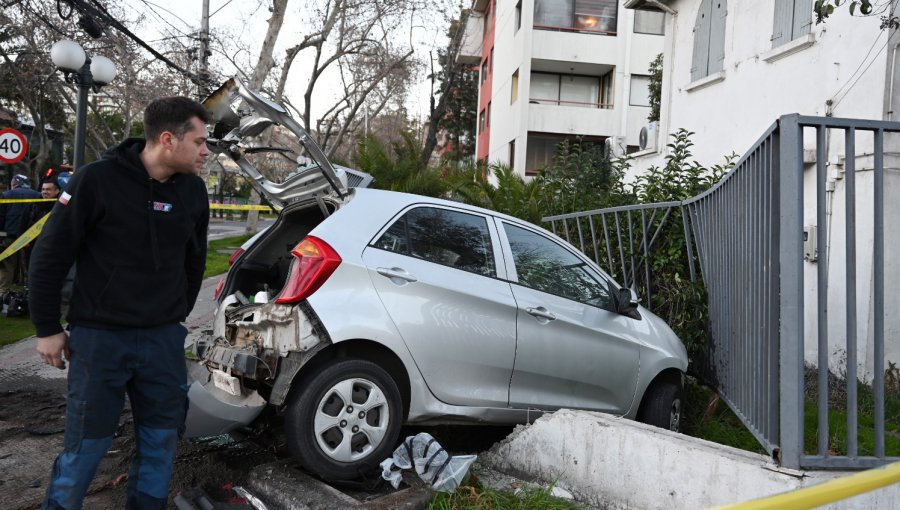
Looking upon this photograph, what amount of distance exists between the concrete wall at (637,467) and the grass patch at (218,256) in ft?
22.0

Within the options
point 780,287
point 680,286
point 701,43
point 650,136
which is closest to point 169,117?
point 780,287

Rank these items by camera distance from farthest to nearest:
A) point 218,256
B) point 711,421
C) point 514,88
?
1. point 514,88
2. point 218,256
3. point 711,421

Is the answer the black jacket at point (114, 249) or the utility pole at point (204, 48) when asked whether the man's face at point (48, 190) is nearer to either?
the utility pole at point (204, 48)

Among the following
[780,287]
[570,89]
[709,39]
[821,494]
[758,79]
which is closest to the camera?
[821,494]

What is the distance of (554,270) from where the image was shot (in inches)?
189

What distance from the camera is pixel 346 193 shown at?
4.22 metres

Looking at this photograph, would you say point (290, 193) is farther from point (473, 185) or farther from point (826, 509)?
point (473, 185)

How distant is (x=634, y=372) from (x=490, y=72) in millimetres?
27950

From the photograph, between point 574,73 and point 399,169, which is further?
point 574,73

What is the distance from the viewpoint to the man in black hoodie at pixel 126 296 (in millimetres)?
2904

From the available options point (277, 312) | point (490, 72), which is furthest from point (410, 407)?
point (490, 72)

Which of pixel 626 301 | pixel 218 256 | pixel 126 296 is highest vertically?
pixel 218 256

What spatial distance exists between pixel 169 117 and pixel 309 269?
108cm

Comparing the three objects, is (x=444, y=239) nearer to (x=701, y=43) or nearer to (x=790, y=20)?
(x=790, y=20)
